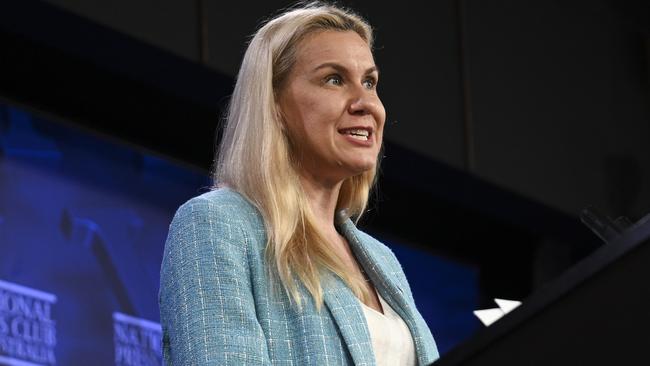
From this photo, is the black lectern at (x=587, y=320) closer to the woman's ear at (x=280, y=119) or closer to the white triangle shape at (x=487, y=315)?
the white triangle shape at (x=487, y=315)

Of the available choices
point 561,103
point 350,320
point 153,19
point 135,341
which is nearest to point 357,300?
point 350,320

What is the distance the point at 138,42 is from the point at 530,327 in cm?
281

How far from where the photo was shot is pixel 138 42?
12.3 ft

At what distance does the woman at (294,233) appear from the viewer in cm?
174

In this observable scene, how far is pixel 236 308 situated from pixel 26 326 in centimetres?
179

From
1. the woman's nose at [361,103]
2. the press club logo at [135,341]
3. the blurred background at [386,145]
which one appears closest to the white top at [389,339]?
the woman's nose at [361,103]

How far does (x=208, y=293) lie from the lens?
5.66 feet

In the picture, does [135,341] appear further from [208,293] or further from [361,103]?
[208,293]

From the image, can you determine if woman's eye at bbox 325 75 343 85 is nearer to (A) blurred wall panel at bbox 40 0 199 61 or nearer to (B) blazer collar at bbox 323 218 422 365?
(B) blazer collar at bbox 323 218 422 365

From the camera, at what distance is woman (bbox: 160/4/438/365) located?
174cm

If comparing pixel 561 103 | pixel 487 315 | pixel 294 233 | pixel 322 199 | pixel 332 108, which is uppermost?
pixel 561 103

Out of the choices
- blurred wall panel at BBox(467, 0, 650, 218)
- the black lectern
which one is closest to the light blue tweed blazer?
the black lectern

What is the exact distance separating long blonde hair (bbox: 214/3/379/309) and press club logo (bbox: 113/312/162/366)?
1627mm

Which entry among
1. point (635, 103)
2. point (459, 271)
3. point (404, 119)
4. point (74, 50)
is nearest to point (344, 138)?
point (74, 50)
